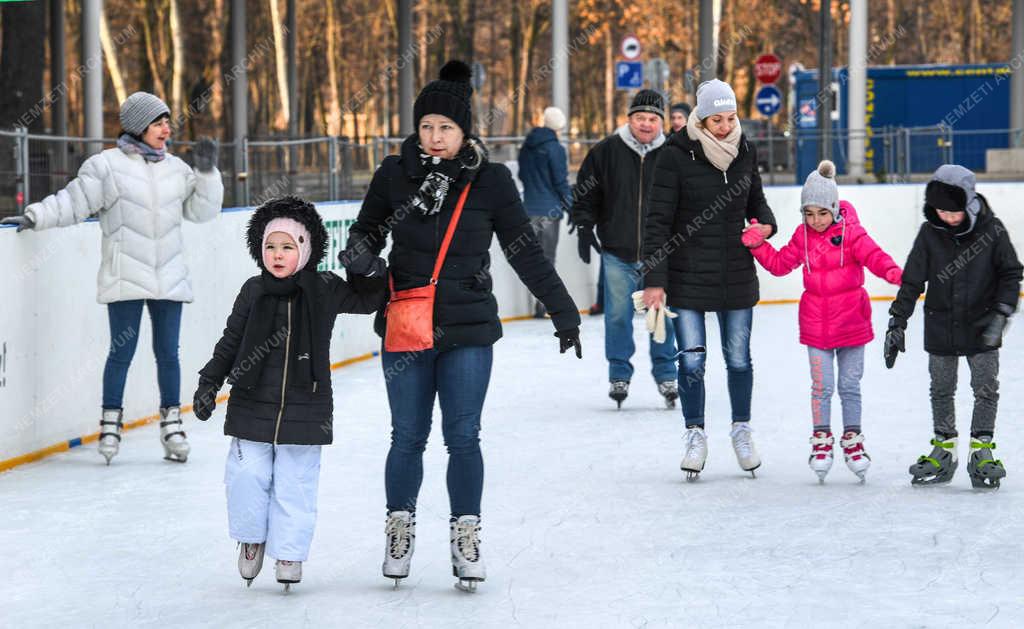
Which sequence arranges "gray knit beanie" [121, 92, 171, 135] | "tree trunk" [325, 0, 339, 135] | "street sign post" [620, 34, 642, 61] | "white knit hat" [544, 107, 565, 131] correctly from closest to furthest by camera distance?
"gray knit beanie" [121, 92, 171, 135] → "white knit hat" [544, 107, 565, 131] → "street sign post" [620, 34, 642, 61] → "tree trunk" [325, 0, 339, 135]

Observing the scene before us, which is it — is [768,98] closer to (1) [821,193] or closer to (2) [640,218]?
(2) [640,218]

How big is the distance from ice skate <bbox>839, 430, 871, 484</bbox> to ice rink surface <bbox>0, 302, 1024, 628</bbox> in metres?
0.10

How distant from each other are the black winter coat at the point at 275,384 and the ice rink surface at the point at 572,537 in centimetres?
53

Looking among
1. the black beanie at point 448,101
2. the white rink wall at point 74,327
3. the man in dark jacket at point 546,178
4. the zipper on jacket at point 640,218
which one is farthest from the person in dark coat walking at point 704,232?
the man in dark jacket at point 546,178

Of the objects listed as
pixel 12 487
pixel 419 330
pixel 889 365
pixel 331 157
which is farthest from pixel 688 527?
pixel 331 157

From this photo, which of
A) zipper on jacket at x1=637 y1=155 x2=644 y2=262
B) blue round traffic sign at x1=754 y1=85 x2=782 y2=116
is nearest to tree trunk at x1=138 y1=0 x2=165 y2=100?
blue round traffic sign at x1=754 y1=85 x2=782 y2=116

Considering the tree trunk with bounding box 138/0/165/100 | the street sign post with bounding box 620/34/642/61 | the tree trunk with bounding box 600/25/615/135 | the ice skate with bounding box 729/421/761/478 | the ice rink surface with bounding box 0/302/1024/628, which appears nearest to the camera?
the ice rink surface with bounding box 0/302/1024/628

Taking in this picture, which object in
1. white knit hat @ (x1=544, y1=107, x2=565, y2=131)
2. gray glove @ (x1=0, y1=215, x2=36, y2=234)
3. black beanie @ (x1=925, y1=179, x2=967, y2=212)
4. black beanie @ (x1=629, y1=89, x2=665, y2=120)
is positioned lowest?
gray glove @ (x1=0, y1=215, x2=36, y2=234)

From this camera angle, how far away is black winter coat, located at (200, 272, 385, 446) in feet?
19.3

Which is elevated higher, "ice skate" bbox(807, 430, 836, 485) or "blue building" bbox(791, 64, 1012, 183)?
"blue building" bbox(791, 64, 1012, 183)

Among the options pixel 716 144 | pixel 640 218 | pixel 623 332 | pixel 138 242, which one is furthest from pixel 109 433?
pixel 640 218

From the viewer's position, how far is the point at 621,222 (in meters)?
10.6

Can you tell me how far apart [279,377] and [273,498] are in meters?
0.40

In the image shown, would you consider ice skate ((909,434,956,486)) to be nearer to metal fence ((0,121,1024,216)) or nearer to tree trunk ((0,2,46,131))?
metal fence ((0,121,1024,216))
